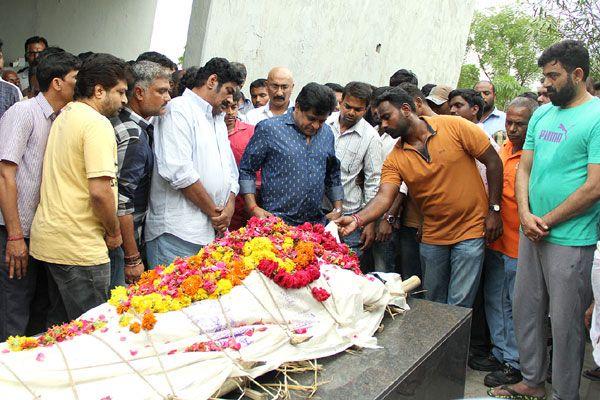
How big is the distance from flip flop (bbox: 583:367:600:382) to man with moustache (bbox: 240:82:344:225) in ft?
8.11

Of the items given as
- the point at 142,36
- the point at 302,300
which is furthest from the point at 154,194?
the point at 142,36

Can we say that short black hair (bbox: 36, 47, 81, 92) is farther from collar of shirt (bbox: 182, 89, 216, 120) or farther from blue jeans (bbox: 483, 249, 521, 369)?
blue jeans (bbox: 483, 249, 521, 369)

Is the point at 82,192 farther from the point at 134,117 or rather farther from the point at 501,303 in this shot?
the point at 501,303

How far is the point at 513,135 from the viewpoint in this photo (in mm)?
4895

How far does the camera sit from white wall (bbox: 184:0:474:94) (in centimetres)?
729

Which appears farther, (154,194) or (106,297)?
(154,194)

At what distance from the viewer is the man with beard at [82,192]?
3574 millimetres

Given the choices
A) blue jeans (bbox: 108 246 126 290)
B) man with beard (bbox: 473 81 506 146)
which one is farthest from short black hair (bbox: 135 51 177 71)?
man with beard (bbox: 473 81 506 146)

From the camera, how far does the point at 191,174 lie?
13.9 ft

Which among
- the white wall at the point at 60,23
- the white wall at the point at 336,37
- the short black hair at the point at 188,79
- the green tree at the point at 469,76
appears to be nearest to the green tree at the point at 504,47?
the green tree at the point at 469,76

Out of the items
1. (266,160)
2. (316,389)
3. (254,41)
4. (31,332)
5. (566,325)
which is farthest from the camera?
(254,41)

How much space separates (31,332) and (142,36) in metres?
7.81

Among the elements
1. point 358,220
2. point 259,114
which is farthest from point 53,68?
point 259,114

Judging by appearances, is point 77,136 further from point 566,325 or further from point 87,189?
point 566,325
